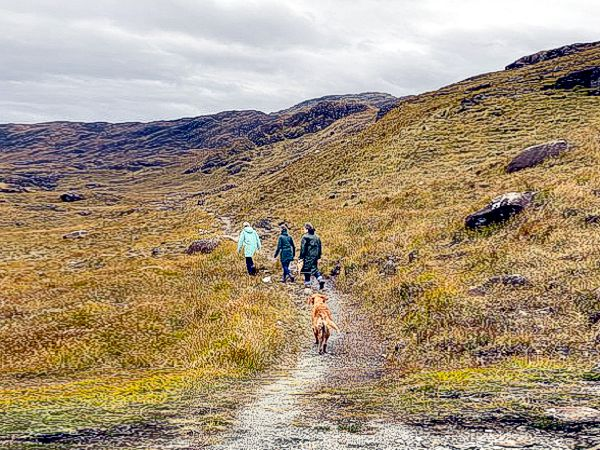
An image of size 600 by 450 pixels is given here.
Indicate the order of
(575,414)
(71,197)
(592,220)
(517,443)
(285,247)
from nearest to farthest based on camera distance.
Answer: (517,443) → (575,414) → (592,220) → (285,247) → (71,197)

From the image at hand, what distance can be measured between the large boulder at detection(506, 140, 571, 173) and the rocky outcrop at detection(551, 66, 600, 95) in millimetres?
27186

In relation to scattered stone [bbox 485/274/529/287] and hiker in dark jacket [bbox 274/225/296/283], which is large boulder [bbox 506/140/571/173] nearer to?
hiker in dark jacket [bbox 274/225/296/283]

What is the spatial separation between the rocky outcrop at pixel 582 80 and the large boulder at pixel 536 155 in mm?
27186

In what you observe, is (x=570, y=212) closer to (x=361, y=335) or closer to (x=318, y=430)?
(x=361, y=335)

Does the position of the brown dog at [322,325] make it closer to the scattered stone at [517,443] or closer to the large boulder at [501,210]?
the scattered stone at [517,443]

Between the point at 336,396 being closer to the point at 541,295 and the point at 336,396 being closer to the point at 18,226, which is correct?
the point at 541,295

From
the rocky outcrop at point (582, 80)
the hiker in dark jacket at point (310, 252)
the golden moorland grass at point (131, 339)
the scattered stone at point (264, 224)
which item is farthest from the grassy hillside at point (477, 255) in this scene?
the golden moorland grass at point (131, 339)

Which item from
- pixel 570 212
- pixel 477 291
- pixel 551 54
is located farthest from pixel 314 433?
pixel 551 54

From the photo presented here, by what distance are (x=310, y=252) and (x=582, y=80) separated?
174 ft

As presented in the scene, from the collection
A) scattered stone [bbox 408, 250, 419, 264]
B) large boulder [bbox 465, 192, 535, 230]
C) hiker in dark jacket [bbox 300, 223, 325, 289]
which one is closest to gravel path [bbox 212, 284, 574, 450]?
hiker in dark jacket [bbox 300, 223, 325, 289]

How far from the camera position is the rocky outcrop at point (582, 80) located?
184 feet

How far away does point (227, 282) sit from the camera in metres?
22.0

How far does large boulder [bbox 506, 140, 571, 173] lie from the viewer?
107 feet

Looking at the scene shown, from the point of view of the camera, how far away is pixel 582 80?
57.8 metres
